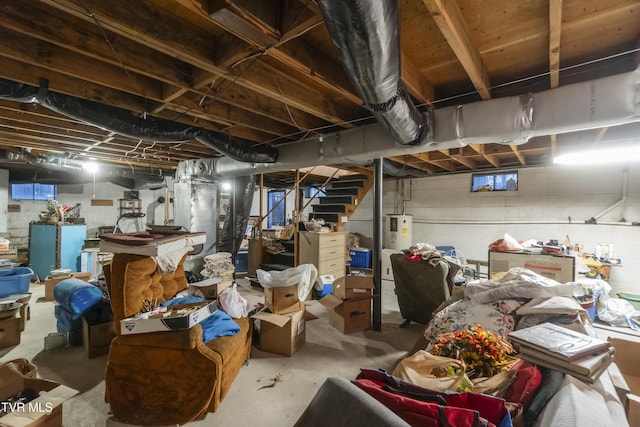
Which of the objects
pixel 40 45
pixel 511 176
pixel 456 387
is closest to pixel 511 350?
pixel 456 387

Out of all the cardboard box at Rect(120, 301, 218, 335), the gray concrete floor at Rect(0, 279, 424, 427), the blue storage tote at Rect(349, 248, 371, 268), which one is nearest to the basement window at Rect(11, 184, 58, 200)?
the gray concrete floor at Rect(0, 279, 424, 427)

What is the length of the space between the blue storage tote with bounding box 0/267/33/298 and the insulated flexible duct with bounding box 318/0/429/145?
4355 millimetres

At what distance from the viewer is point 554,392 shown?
1203 millimetres

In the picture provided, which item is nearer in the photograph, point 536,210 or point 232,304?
point 232,304

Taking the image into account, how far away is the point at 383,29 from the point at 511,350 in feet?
6.21

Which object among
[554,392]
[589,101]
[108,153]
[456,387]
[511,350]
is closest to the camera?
[554,392]

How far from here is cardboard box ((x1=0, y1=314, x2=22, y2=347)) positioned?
102 inches

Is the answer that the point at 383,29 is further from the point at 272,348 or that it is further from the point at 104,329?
the point at 104,329

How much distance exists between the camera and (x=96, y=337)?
2480mm

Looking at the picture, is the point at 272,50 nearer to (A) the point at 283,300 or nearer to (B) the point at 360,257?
(A) the point at 283,300

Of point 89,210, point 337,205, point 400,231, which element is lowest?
point 400,231

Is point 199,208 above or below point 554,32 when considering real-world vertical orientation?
below

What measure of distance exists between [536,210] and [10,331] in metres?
7.06

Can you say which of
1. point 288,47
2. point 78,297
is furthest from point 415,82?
point 78,297
